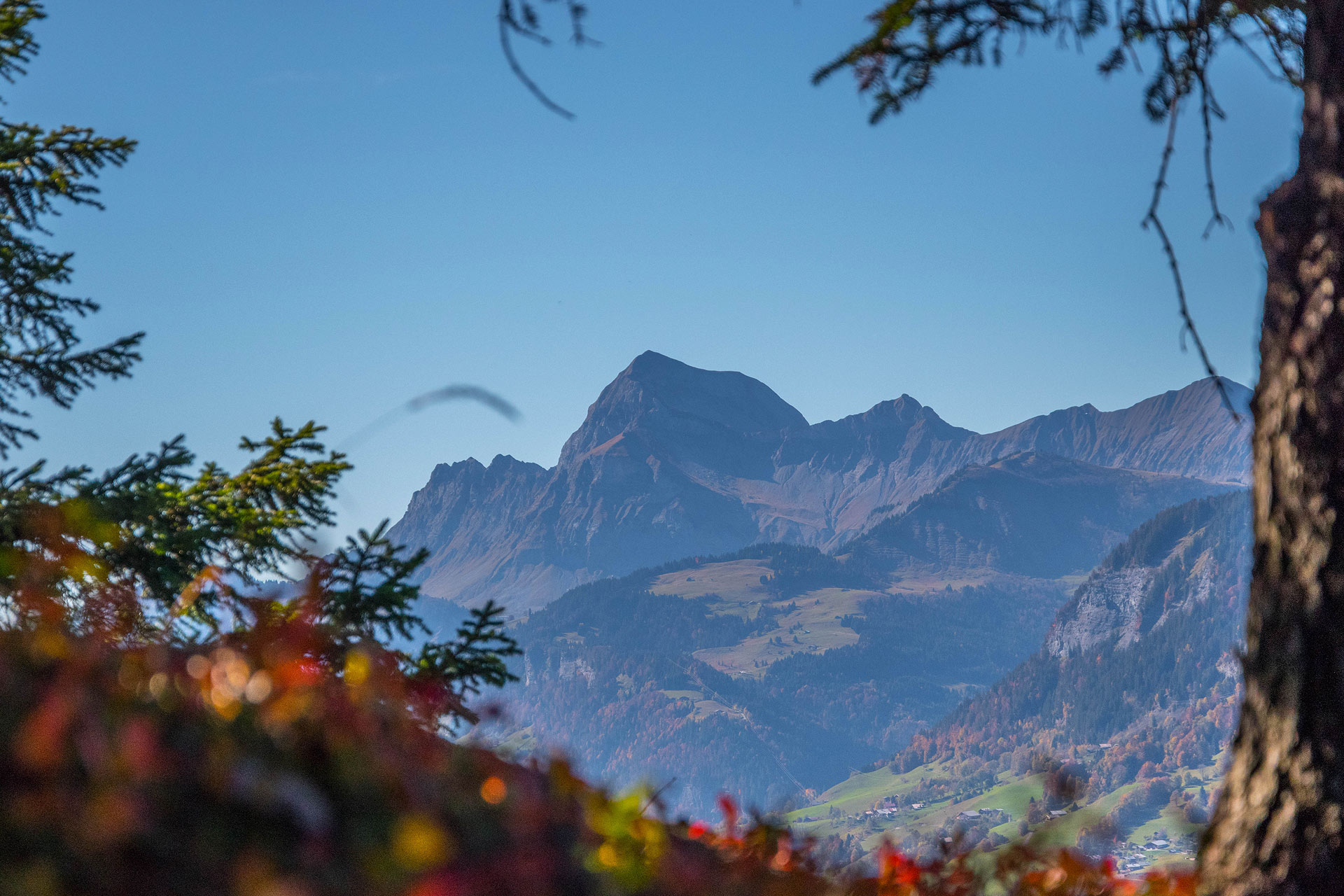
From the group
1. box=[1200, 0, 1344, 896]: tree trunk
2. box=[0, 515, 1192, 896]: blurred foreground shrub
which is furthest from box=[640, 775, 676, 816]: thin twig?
box=[1200, 0, 1344, 896]: tree trunk

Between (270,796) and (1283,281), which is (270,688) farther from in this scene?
(1283,281)

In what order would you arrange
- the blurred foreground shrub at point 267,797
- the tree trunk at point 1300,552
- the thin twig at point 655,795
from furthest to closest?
the tree trunk at point 1300,552
the thin twig at point 655,795
the blurred foreground shrub at point 267,797

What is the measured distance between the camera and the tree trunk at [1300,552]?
12.4ft

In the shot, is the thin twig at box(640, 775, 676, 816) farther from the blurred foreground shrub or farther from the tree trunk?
the tree trunk

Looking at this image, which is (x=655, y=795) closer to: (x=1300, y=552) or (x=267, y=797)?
(x=267, y=797)

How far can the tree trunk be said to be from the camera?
3787mm

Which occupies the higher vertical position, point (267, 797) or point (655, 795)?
point (267, 797)

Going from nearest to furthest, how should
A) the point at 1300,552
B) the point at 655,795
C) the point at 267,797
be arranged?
the point at 267,797
the point at 655,795
the point at 1300,552

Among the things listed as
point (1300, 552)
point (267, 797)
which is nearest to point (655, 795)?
point (267, 797)

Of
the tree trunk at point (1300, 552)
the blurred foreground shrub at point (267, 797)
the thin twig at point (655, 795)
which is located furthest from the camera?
the tree trunk at point (1300, 552)

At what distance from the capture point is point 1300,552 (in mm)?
3896

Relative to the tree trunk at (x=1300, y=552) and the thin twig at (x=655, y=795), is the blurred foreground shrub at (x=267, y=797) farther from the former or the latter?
the tree trunk at (x=1300, y=552)

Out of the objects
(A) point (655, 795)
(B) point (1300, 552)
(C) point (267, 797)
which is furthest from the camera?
(B) point (1300, 552)

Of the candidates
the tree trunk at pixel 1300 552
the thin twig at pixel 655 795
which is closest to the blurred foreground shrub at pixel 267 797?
the thin twig at pixel 655 795
